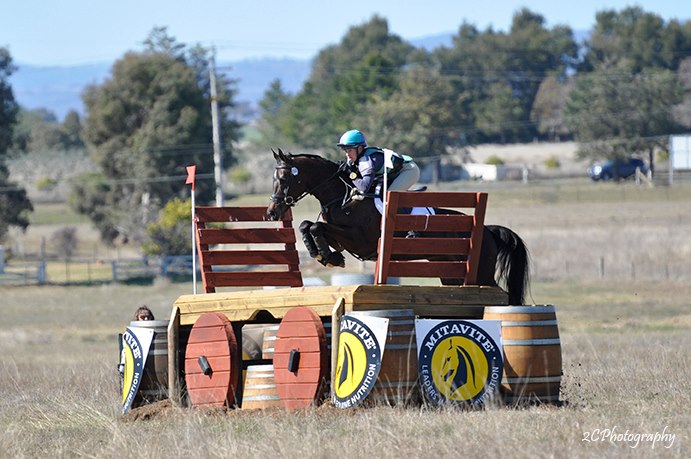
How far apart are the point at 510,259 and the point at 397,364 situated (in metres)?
3.54

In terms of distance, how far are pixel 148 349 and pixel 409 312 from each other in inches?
118

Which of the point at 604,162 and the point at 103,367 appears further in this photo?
the point at 604,162

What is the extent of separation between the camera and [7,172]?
212 ft

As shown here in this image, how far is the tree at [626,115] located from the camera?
9031cm

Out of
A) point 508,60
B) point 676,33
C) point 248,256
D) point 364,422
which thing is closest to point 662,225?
point 248,256

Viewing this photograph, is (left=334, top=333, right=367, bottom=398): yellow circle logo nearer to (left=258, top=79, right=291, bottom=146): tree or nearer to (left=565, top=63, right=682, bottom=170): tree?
(left=565, top=63, right=682, bottom=170): tree

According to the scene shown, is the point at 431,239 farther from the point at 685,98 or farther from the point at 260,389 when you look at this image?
the point at 685,98

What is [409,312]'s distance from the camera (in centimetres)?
1041

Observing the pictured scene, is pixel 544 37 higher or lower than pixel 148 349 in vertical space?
higher

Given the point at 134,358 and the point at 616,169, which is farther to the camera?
the point at 616,169

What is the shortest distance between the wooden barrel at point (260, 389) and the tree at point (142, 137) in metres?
56.5

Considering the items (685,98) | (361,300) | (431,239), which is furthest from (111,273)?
(685,98)

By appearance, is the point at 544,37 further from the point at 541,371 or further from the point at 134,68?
the point at 541,371

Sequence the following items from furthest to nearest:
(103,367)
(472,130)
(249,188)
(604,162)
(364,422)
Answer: (472,130) → (249,188) → (604,162) → (103,367) → (364,422)
